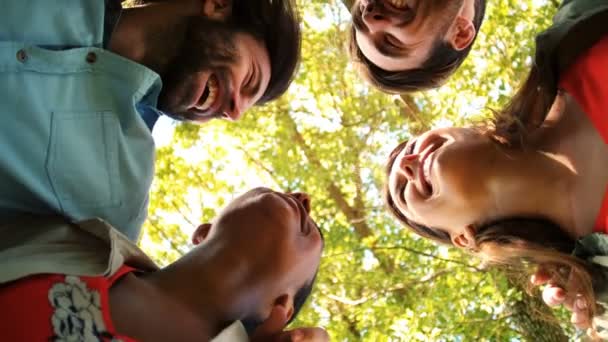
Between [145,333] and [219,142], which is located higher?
[145,333]

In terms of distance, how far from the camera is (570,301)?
2.48 m

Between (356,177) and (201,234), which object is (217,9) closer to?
(201,234)

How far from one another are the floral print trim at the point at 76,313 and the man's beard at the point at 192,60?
40.3 inches

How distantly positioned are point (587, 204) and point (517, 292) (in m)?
3.19

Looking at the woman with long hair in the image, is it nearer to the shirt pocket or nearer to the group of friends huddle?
the group of friends huddle

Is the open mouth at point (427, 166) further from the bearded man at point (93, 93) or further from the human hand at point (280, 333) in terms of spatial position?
the human hand at point (280, 333)

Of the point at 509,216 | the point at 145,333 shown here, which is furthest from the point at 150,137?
the point at 509,216

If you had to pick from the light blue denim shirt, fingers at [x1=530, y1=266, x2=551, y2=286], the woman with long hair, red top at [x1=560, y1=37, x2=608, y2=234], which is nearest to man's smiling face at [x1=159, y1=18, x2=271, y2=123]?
the light blue denim shirt

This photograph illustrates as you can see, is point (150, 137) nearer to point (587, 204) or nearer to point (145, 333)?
point (145, 333)

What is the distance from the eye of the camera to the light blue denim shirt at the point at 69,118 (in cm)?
197

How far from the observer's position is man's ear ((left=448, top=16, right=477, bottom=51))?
3.04m

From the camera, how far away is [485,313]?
584 centimetres

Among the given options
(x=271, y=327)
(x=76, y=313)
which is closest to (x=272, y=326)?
(x=271, y=327)

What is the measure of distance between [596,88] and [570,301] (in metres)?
0.75
